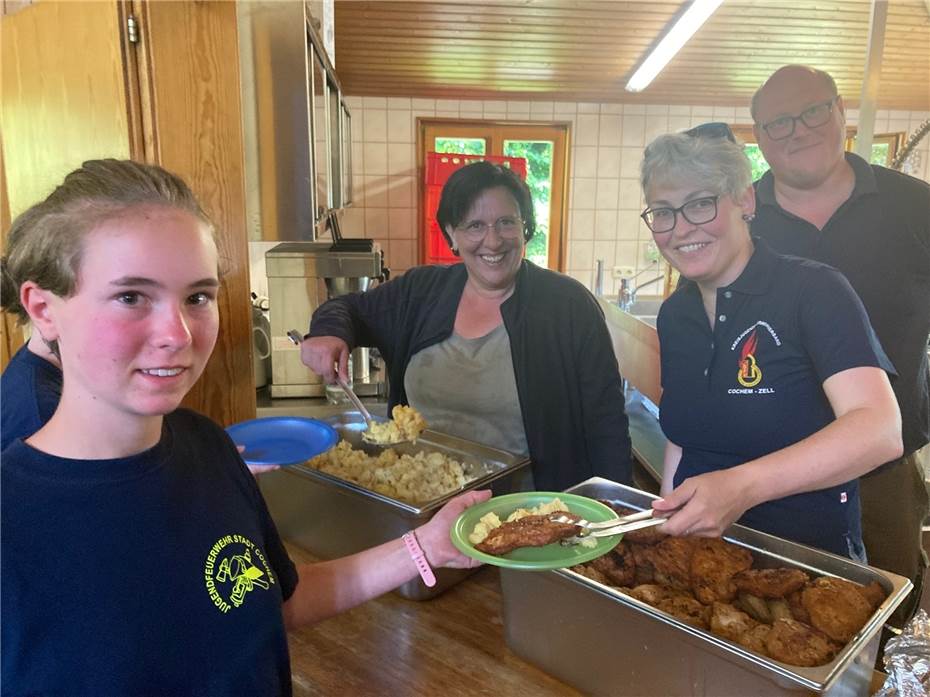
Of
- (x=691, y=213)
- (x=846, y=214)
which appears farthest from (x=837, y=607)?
(x=846, y=214)

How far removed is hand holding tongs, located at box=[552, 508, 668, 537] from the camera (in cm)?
80

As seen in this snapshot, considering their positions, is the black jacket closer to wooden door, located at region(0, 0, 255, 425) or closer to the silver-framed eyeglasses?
the silver-framed eyeglasses

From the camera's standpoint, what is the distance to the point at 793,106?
143 centimetres

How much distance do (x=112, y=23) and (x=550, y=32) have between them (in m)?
2.42

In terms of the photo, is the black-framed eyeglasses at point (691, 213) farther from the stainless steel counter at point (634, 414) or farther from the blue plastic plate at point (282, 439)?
the stainless steel counter at point (634, 414)

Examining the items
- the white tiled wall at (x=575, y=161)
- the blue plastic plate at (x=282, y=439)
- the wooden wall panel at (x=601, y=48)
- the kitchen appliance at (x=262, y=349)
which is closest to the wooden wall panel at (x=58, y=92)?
the blue plastic plate at (x=282, y=439)

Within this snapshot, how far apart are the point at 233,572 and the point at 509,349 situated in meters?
0.94

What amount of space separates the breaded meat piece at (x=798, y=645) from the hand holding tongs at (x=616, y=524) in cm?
17

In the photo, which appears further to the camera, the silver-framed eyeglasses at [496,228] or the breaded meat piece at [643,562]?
the silver-framed eyeglasses at [496,228]

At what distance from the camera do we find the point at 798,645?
0.69m

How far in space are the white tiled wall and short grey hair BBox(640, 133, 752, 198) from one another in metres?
2.83

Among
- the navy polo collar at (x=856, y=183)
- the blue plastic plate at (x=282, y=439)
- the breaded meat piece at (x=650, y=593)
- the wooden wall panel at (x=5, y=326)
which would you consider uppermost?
the navy polo collar at (x=856, y=183)

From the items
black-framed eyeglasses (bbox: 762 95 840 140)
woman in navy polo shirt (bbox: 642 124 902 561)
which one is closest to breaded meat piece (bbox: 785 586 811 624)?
woman in navy polo shirt (bbox: 642 124 902 561)

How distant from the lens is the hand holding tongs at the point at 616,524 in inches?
31.6
